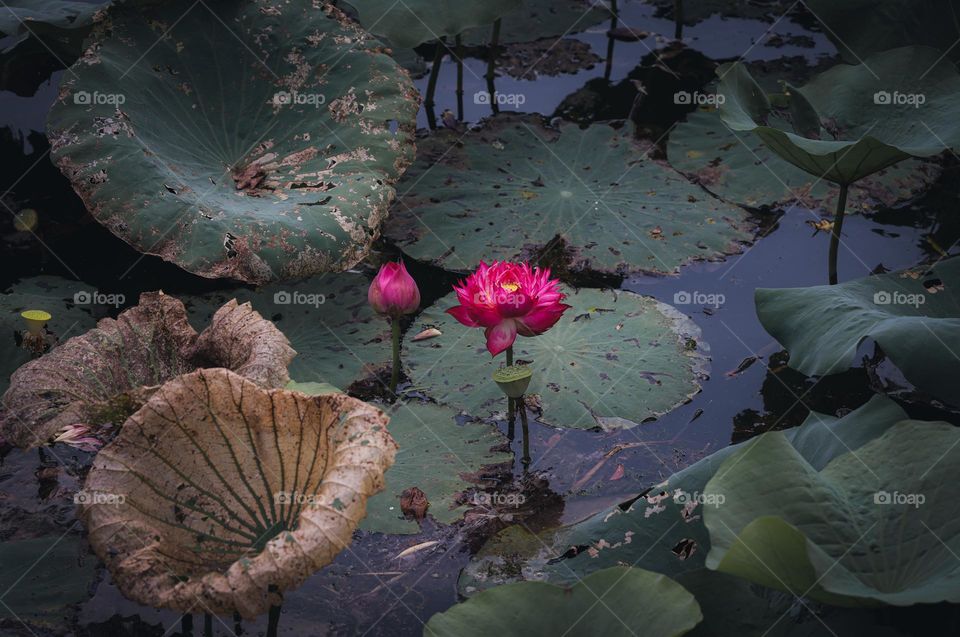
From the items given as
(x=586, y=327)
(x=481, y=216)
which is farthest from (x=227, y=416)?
(x=481, y=216)

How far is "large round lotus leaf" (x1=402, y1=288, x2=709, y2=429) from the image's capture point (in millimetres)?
3479

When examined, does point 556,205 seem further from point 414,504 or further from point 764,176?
point 414,504

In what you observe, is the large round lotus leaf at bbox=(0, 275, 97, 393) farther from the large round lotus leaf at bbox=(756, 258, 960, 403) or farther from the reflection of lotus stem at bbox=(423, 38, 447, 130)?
the large round lotus leaf at bbox=(756, 258, 960, 403)

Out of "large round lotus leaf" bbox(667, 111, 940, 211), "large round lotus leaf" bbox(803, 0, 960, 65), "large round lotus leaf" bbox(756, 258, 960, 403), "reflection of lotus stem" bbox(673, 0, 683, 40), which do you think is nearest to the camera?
"large round lotus leaf" bbox(756, 258, 960, 403)

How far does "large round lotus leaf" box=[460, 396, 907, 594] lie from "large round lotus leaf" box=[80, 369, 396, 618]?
603 mm

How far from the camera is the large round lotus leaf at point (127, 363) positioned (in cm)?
287

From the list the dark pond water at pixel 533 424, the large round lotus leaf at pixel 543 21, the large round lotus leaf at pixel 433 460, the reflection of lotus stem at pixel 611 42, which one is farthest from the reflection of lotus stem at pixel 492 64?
the large round lotus leaf at pixel 433 460

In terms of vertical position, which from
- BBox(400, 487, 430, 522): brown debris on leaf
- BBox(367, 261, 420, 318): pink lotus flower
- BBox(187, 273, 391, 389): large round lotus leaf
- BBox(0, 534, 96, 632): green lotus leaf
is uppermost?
BBox(367, 261, 420, 318): pink lotus flower

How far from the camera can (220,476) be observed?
266 cm

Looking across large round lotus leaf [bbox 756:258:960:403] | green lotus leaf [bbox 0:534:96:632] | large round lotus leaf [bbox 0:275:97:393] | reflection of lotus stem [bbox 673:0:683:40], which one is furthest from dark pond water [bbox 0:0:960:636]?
large round lotus leaf [bbox 756:258:960:403]

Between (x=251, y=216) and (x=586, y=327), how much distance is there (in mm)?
1202

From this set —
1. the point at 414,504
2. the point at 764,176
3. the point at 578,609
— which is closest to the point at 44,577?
the point at 414,504

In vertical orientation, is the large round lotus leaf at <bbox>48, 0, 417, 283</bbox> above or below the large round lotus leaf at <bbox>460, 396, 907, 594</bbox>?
above

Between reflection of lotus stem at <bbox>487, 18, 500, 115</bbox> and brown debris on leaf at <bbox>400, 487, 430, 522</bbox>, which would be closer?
brown debris on leaf at <bbox>400, 487, 430, 522</bbox>
